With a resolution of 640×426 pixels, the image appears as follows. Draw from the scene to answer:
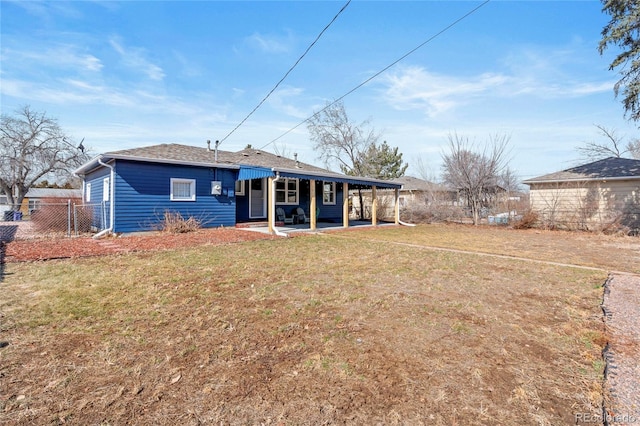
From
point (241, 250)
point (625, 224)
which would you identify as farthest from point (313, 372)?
point (625, 224)

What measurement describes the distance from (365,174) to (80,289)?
27171mm

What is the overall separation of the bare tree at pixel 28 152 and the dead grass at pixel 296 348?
35.7 meters

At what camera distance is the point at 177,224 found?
35.7ft

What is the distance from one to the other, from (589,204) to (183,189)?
1853 cm

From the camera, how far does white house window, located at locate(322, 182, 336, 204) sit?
17.6 meters

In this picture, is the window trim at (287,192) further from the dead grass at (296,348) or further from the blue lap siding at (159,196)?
the dead grass at (296,348)

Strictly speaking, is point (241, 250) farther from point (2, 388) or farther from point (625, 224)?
point (625, 224)

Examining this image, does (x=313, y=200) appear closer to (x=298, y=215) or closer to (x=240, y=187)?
(x=298, y=215)

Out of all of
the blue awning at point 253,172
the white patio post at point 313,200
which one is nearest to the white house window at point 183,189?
the blue awning at point 253,172

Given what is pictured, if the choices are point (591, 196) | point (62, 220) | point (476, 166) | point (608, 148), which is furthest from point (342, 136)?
point (62, 220)

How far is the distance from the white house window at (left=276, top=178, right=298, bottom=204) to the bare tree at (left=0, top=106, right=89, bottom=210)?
30783 millimetres

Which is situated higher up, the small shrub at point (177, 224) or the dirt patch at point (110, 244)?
the small shrub at point (177, 224)

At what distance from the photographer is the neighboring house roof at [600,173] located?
14.2 meters

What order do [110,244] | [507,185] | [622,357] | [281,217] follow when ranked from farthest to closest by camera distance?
1. [507,185]
2. [281,217]
3. [110,244]
4. [622,357]
